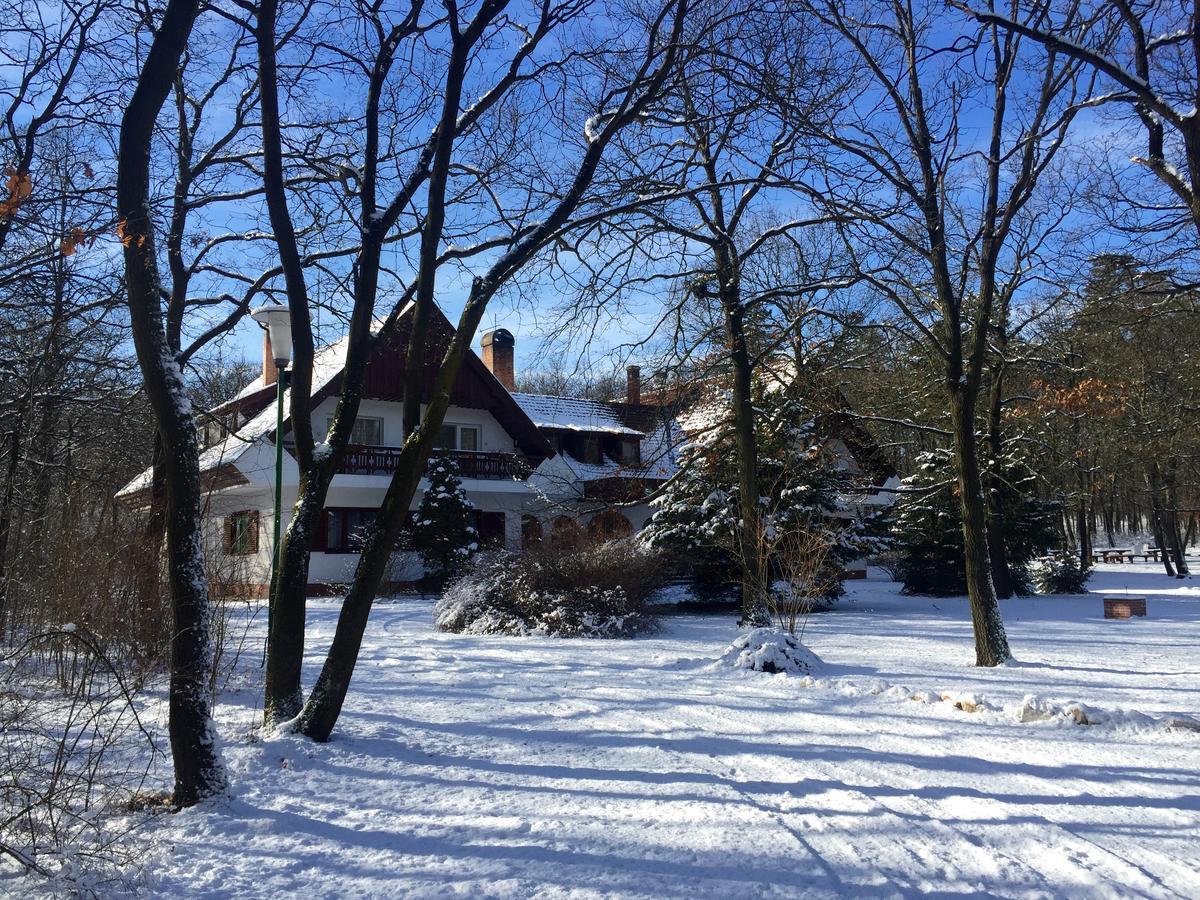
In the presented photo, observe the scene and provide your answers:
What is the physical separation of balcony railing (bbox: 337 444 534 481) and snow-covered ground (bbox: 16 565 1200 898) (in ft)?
58.1

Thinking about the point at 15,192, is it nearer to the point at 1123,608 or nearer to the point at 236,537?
the point at 236,537

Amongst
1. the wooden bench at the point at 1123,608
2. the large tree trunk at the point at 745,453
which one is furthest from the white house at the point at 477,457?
the wooden bench at the point at 1123,608

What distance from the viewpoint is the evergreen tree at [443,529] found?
25844 millimetres

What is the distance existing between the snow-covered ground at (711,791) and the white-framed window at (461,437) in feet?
69.8

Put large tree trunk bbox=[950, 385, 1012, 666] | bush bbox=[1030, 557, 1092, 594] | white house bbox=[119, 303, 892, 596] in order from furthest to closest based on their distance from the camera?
bush bbox=[1030, 557, 1092, 594]
white house bbox=[119, 303, 892, 596]
large tree trunk bbox=[950, 385, 1012, 666]

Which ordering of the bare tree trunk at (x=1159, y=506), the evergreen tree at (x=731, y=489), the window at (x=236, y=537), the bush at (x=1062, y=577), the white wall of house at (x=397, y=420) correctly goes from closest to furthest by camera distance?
the window at (x=236, y=537) < the evergreen tree at (x=731, y=489) < the bush at (x=1062, y=577) < the white wall of house at (x=397, y=420) < the bare tree trunk at (x=1159, y=506)

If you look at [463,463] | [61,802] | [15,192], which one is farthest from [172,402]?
[463,463]

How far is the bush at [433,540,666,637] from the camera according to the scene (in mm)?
15219

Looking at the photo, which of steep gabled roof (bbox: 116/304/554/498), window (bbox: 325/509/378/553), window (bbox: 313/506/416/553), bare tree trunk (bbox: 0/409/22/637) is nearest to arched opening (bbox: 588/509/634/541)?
steep gabled roof (bbox: 116/304/554/498)

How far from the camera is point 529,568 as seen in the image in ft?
52.1

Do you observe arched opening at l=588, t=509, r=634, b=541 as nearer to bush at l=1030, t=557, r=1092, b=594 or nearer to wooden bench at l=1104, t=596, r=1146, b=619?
wooden bench at l=1104, t=596, r=1146, b=619

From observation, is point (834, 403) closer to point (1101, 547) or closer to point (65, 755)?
point (65, 755)

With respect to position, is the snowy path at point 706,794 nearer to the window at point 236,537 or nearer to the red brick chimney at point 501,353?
the window at point 236,537

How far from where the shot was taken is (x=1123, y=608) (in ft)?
64.3
